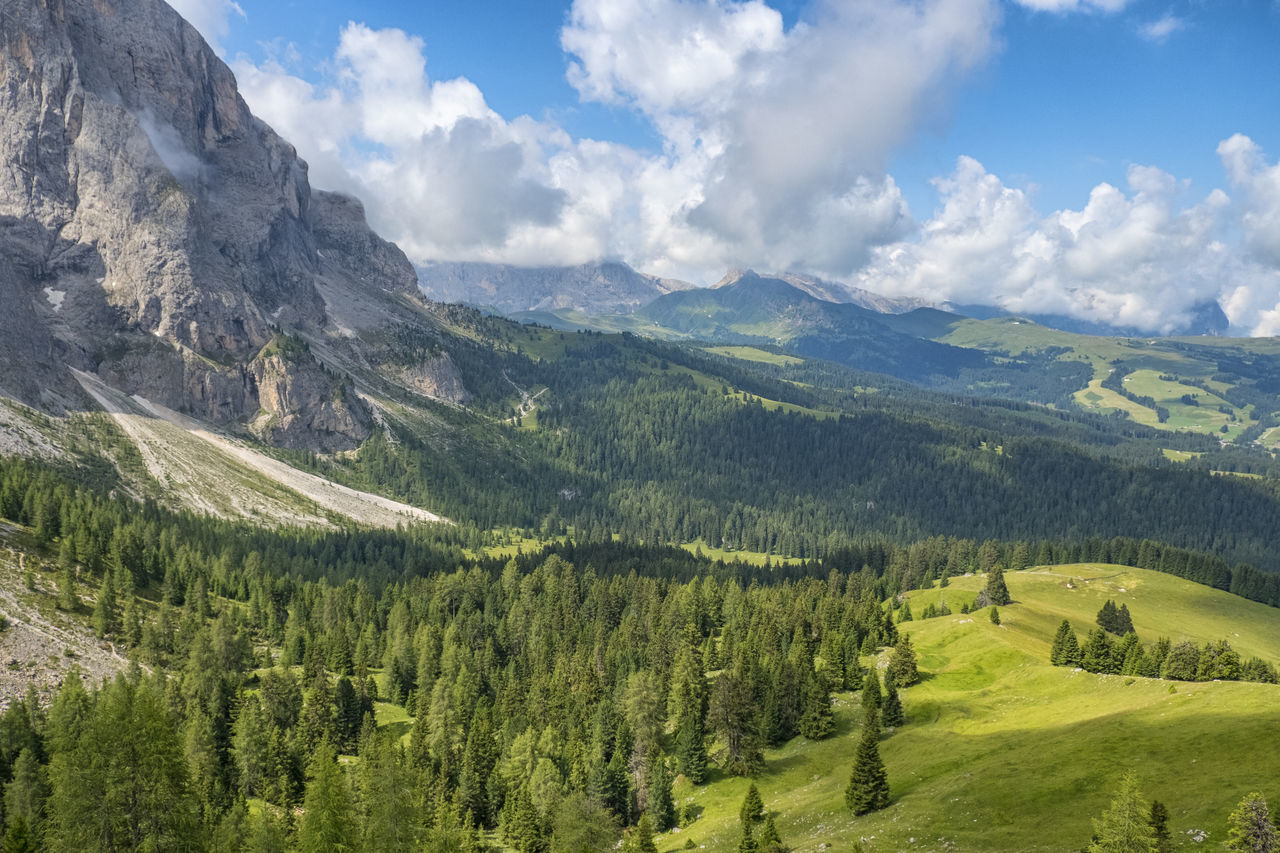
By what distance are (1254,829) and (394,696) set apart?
361ft

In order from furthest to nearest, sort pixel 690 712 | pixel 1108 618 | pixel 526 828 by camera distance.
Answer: pixel 1108 618
pixel 690 712
pixel 526 828

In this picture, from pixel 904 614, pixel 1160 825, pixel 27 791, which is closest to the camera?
pixel 1160 825

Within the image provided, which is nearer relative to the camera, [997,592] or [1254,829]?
[1254,829]

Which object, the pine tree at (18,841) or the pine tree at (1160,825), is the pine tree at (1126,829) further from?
the pine tree at (18,841)

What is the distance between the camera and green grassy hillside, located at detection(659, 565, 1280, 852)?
179 feet

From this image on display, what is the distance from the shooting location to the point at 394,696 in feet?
395

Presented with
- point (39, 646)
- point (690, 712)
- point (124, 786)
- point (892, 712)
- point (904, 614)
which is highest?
point (904, 614)

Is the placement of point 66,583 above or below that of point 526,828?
above

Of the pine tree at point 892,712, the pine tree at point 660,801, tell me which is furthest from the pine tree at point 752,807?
the pine tree at point 892,712

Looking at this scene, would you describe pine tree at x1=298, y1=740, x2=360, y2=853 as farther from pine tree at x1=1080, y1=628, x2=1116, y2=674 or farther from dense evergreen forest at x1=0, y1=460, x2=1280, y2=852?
pine tree at x1=1080, y1=628, x2=1116, y2=674

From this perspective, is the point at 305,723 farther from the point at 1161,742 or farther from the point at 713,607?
the point at 1161,742

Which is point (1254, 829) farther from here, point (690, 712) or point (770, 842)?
point (690, 712)

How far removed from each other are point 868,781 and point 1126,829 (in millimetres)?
27542

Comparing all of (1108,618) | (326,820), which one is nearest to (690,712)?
(326,820)
